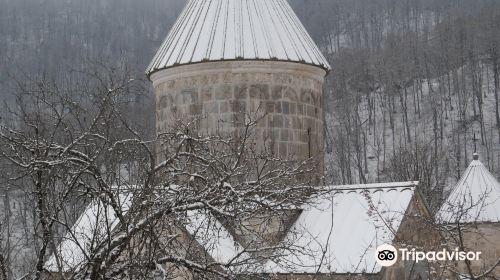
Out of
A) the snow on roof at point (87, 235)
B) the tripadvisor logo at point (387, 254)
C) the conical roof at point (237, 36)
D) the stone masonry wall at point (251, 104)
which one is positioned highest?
the conical roof at point (237, 36)

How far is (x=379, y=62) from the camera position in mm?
51219

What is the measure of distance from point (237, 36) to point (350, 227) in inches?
155

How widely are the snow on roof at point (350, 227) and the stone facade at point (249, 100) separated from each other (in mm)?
1303

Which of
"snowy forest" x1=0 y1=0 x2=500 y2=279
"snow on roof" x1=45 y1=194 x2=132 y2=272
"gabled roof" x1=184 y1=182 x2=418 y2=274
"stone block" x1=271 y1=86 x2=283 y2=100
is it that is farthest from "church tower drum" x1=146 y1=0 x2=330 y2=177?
"snowy forest" x1=0 y1=0 x2=500 y2=279

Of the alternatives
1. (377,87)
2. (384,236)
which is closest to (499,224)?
(384,236)

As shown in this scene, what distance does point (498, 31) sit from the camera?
167 ft

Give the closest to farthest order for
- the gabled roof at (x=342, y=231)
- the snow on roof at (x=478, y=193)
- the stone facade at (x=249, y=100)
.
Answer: the gabled roof at (x=342, y=231)
the stone facade at (x=249, y=100)
the snow on roof at (x=478, y=193)

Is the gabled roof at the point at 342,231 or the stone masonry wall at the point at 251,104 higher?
the stone masonry wall at the point at 251,104

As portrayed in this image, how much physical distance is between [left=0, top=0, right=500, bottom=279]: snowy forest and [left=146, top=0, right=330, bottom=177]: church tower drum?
572 cm


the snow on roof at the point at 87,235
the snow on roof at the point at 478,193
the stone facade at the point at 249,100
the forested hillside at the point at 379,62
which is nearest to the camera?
the snow on roof at the point at 87,235

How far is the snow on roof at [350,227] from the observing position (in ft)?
32.7

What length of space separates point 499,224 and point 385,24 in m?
54.7

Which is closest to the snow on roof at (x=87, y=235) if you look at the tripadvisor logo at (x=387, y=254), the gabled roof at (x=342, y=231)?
the gabled roof at (x=342, y=231)

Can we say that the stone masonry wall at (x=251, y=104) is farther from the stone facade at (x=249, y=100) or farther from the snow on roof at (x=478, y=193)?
the snow on roof at (x=478, y=193)
